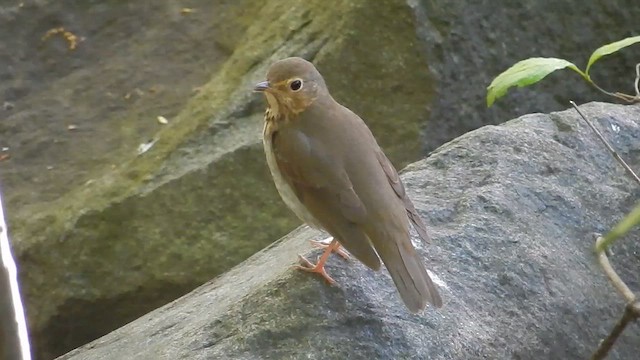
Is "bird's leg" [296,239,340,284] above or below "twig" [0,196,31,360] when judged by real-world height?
below

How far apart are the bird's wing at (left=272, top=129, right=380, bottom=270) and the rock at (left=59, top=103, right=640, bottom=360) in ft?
0.46

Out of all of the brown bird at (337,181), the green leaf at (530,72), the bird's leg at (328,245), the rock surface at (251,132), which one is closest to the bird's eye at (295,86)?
the brown bird at (337,181)

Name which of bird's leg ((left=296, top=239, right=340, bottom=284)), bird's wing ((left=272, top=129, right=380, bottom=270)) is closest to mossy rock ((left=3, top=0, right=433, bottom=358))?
bird's wing ((left=272, top=129, right=380, bottom=270))

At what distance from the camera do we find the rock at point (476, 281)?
249 centimetres

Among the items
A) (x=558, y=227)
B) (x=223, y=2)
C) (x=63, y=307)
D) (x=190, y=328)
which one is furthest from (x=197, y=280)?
(x=223, y=2)

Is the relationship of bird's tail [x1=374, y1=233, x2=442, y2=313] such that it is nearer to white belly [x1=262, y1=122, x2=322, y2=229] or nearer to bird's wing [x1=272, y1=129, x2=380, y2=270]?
bird's wing [x1=272, y1=129, x2=380, y2=270]

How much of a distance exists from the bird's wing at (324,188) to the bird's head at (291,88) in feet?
0.38

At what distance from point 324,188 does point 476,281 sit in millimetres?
519

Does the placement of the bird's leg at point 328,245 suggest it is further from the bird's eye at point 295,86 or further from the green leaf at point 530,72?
the green leaf at point 530,72

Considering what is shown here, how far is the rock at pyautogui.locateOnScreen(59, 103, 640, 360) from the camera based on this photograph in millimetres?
2492

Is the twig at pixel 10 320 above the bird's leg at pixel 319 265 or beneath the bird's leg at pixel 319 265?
above

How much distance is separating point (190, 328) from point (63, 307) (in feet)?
6.49

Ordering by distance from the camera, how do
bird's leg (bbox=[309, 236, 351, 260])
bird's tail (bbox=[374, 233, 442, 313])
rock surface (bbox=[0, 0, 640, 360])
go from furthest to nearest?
1. rock surface (bbox=[0, 0, 640, 360])
2. bird's leg (bbox=[309, 236, 351, 260])
3. bird's tail (bbox=[374, 233, 442, 313])

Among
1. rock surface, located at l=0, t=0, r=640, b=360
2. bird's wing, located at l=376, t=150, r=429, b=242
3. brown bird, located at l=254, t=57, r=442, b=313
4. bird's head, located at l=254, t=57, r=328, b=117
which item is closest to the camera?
brown bird, located at l=254, t=57, r=442, b=313
